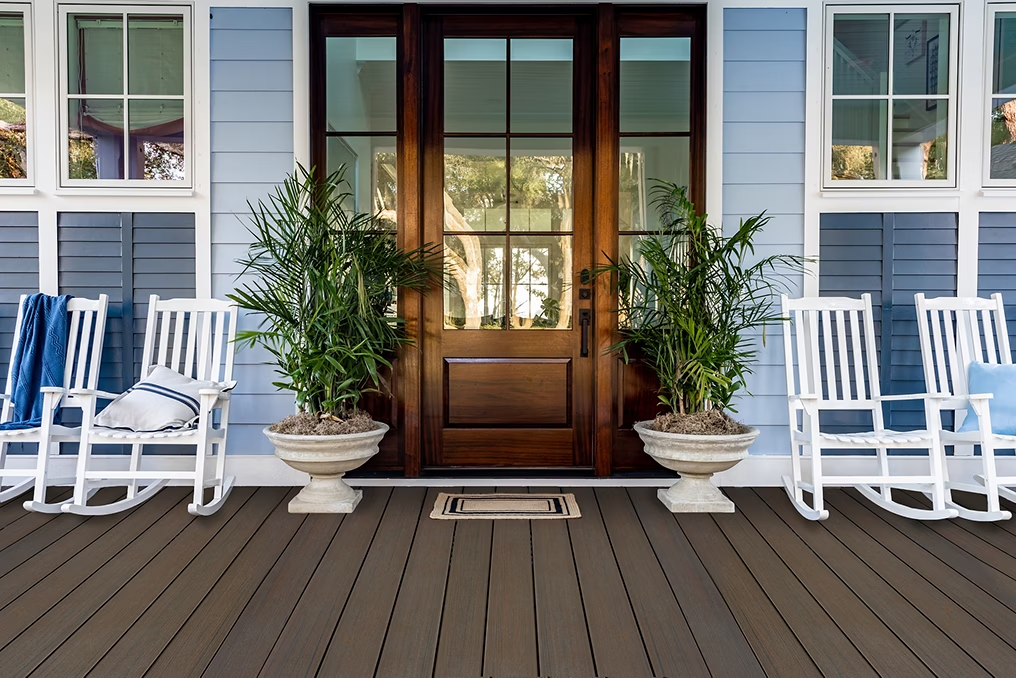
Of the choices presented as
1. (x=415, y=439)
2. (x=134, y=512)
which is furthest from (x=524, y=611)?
(x=134, y=512)

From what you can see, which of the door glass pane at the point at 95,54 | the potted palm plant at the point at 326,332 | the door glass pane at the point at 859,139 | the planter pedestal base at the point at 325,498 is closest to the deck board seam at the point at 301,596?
the planter pedestal base at the point at 325,498

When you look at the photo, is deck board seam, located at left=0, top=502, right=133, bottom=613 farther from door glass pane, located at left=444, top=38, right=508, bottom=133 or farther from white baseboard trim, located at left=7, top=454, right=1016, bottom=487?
door glass pane, located at left=444, top=38, right=508, bottom=133

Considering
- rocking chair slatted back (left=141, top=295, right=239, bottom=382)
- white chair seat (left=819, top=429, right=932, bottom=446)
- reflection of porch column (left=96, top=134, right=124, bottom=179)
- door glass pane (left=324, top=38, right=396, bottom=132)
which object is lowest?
white chair seat (left=819, top=429, right=932, bottom=446)

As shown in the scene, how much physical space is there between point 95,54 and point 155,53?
324 mm

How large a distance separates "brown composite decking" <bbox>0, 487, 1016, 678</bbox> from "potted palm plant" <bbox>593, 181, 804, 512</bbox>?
0.85 ft

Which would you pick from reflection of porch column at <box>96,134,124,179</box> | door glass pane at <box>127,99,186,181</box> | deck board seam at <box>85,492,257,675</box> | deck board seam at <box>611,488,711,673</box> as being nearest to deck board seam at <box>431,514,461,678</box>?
deck board seam at <box>611,488,711,673</box>

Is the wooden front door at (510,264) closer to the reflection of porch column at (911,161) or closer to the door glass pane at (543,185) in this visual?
the door glass pane at (543,185)

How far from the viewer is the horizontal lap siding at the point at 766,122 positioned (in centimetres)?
356

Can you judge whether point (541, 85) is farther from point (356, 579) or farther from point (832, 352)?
point (356, 579)

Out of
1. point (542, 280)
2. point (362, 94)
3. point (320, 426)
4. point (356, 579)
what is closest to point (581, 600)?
point (356, 579)

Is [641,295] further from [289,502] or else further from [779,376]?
[289,502]

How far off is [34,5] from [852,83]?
437 centimetres

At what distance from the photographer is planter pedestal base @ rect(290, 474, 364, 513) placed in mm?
3176

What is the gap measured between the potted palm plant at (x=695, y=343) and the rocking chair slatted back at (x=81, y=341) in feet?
8.57
